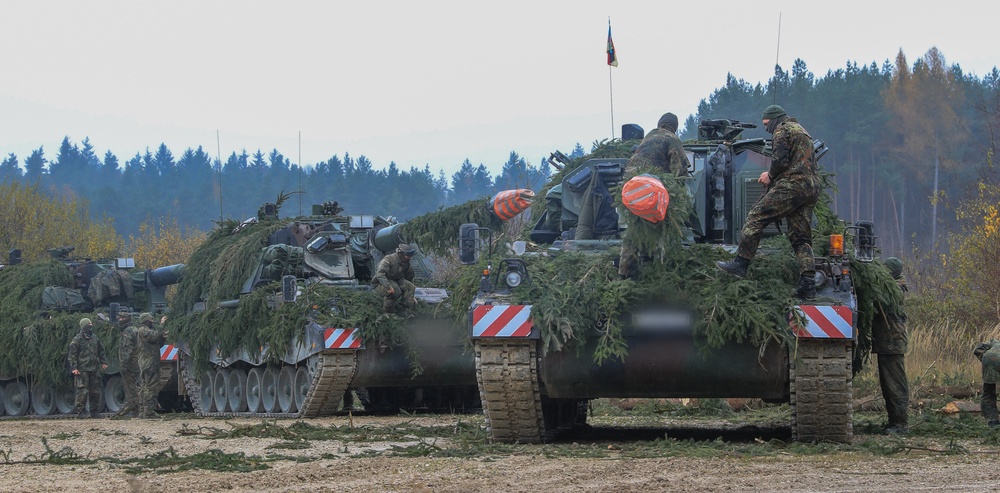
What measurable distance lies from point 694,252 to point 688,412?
554cm

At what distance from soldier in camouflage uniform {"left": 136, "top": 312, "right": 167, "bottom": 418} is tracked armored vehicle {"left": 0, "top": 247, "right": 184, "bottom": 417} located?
854mm

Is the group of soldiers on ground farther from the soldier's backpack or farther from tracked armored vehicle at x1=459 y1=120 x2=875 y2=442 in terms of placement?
tracked armored vehicle at x1=459 y1=120 x2=875 y2=442

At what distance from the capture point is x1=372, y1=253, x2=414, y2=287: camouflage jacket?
16.2 m

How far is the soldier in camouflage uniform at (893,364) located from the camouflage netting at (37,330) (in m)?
13.0

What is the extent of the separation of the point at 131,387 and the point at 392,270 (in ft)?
19.1

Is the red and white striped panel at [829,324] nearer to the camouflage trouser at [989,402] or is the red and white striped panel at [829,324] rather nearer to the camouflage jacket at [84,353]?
the camouflage trouser at [989,402]

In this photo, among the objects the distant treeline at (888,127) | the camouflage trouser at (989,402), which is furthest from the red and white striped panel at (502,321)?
the distant treeline at (888,127)

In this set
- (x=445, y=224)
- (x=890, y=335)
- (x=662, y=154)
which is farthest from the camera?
(x=445, y=224)

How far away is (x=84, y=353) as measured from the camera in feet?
69.8

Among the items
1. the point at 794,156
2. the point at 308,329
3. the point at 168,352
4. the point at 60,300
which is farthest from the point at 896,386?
the point at 60,300

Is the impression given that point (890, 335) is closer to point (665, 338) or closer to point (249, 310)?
point (665, 338)

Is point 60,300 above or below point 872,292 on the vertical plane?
below

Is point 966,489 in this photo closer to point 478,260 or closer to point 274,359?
point 478,260

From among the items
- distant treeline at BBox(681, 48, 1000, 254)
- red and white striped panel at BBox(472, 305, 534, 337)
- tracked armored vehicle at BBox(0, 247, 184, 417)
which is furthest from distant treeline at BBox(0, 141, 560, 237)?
red and white striped panel at BBox(472, 305, 534, 337)
